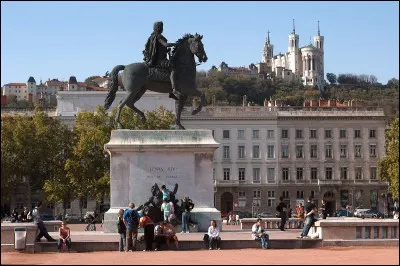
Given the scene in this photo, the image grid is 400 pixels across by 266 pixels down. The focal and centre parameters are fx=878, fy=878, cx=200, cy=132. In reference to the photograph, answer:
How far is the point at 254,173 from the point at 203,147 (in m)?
81.6

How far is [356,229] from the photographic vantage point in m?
27.0

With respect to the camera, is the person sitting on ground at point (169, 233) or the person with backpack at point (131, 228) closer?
the person with backpack at point (131, 228)

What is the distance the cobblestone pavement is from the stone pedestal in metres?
5.98

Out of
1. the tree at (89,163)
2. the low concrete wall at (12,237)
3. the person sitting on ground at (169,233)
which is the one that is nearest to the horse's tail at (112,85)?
the person sitting on ground at (169,233)

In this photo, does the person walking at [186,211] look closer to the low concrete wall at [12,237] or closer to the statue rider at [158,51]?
the statue rider at [158,51]

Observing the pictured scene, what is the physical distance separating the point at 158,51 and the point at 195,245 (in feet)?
28.7

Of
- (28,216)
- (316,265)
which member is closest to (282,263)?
(316,265)

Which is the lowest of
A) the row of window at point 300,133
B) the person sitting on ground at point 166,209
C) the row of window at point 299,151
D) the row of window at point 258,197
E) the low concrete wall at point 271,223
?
the row of window at point 258,197

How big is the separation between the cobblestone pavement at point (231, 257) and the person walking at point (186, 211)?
15.4 ft

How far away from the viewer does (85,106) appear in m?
109

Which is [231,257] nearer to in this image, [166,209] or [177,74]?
[166,209]

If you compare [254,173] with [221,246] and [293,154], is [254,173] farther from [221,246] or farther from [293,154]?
[221,246]

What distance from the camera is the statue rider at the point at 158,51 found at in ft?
105

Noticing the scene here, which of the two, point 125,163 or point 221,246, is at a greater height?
point 125,163
